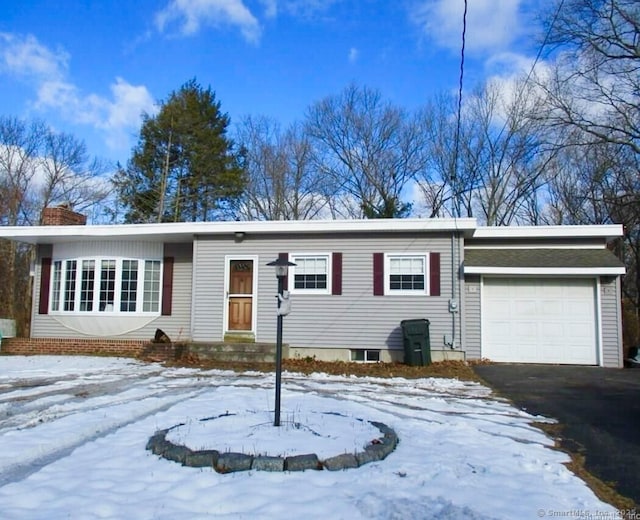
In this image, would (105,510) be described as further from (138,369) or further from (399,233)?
(399,233)

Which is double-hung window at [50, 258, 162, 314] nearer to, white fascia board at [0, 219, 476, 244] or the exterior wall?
the exterior wall

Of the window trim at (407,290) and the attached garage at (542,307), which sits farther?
the window trim at (407,290)

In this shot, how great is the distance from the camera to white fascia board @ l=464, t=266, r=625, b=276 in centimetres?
1130

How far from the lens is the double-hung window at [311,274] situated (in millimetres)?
12570

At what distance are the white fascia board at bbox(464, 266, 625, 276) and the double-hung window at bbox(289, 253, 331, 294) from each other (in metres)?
3.31

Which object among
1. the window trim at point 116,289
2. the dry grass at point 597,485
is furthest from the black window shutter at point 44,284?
the dry grass at point 597,485

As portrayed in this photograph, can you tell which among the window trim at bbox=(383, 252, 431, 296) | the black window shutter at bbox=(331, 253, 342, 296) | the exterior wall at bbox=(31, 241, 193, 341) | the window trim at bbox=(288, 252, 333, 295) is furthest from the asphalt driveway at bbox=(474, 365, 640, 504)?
the exterior wall at bbox=(31, 241, 193, 341)

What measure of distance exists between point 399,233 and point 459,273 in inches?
66.2

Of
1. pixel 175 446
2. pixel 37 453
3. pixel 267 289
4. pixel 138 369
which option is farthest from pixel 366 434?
pixel 267 289

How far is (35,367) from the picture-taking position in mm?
10844

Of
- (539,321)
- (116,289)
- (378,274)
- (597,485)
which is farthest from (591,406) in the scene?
(116,289)

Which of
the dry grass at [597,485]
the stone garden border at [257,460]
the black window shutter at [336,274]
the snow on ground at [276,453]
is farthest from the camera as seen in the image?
the black window shutter at [336,274]

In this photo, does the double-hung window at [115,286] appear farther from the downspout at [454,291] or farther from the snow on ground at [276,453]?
the downspout at [454,291]

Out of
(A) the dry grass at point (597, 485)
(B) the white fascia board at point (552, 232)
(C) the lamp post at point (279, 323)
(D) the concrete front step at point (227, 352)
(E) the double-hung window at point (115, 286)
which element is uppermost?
(B) the white fascia board at point (552, 232)
